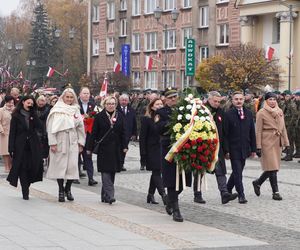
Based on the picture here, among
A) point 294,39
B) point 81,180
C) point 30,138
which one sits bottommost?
point 81,180

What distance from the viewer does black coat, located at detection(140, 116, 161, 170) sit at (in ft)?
47.9

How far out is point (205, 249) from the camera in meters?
10.3

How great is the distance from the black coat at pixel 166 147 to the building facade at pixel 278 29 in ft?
106

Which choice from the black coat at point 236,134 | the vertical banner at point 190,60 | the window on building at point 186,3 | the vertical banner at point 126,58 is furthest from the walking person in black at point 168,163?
the vertical banner at point 126,58

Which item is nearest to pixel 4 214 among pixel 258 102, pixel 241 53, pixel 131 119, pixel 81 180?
pixel 81 180

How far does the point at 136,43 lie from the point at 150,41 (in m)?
2.90

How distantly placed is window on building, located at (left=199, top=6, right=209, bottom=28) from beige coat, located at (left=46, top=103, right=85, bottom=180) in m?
43.7

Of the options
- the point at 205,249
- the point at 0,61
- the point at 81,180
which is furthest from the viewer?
the point at 0,61

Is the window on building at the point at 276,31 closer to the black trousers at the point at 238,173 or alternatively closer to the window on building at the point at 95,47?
the window on building at the point at 95,47

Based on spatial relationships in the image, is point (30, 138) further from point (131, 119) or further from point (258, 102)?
point (258, 102)

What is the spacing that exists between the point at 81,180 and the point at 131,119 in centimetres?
372

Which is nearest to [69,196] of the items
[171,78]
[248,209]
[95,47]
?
[248,209]

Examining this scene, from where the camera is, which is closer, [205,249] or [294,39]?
[205,249]

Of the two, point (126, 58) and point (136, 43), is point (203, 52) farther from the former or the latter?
point (136, 43)
